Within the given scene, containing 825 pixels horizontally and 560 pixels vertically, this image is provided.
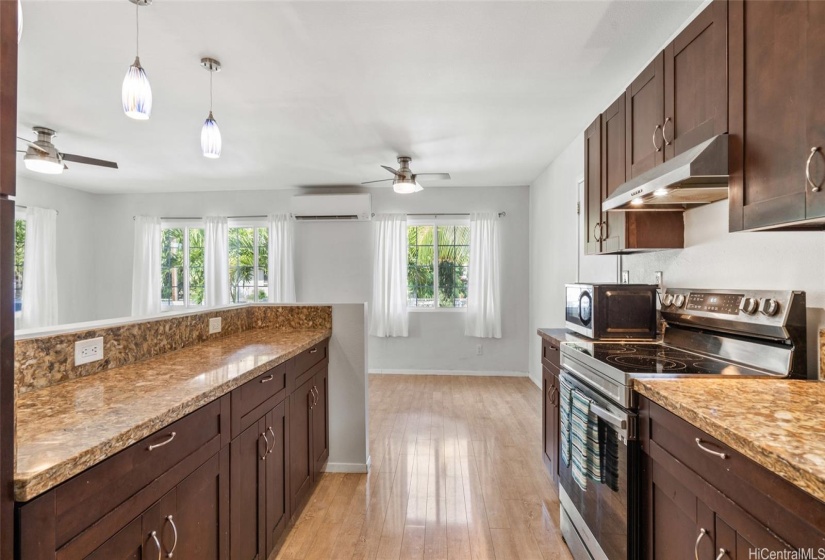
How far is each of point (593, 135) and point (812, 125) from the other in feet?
5.06

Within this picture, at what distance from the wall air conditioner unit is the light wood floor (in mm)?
2695

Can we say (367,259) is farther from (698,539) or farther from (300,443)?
(698,539)

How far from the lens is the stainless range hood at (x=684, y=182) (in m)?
1.35

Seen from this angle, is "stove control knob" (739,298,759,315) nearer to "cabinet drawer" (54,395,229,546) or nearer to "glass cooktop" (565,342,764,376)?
"glass cooktop" (565,342,764,376)

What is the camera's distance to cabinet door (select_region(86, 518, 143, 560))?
0.87m

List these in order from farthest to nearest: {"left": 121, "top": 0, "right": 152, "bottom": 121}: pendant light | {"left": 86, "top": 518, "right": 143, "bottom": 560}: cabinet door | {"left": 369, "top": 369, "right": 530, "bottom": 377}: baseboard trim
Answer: {"left": 369, "top": 369, "right": 530, "bottom": 377}: baseboard trim, {"left": 121, "top": 0, "right": 152, "bottom": 121}: pendant light, {"left": 86, "top": 518, "right": 143, "bottom": 560}: cabinet door

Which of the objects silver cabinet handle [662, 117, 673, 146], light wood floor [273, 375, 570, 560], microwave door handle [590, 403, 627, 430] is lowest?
light wood floor [273, 375, 570, 560]

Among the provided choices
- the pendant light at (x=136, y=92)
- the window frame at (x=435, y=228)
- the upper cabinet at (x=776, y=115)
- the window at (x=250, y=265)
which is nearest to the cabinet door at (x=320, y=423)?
the pendant light at (x=136, y=92)

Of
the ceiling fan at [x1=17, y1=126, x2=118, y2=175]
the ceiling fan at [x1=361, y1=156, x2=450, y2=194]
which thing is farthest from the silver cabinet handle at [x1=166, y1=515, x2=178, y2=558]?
the ceiling fan at [x1=361, y1=156, x2=450, y2=194]

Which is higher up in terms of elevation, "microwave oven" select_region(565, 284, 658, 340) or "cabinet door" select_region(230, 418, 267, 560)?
"microwave oven" select_region(565, 284, 658, 340)

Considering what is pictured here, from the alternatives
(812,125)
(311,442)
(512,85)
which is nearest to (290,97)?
(512,85)

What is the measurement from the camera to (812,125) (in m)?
1.04

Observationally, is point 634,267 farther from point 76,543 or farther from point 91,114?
point 91,114

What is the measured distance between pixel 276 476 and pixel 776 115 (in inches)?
91.3
